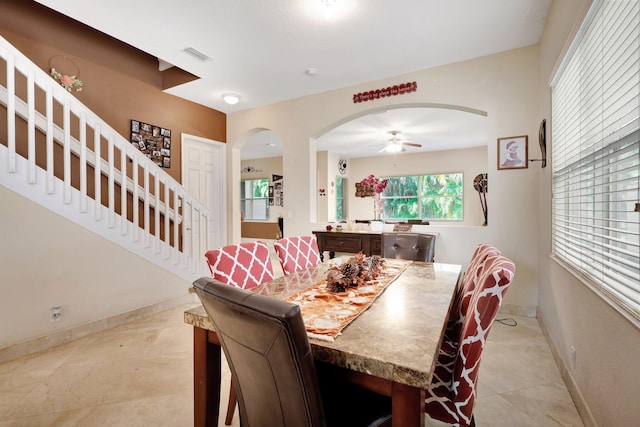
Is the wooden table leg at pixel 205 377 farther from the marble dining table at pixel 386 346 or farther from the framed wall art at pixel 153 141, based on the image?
the framed wall art at pixel 153 141

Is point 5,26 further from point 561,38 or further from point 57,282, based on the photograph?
point 561,38

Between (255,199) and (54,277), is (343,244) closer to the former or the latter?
(54,277)

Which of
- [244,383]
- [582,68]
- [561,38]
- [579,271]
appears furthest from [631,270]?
[561,38]

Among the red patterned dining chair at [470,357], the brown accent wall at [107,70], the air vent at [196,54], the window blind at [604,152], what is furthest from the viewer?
the air vent at [196,54]

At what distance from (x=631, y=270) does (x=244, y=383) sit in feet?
5.13

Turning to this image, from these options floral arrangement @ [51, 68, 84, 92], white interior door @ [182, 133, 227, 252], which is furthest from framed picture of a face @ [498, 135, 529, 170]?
floral arrangement @ [51, 68, 84, 92]

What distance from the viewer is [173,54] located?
10.3ft

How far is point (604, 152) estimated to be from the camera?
1.43m

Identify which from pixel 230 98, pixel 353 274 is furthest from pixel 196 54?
pixel 353 274

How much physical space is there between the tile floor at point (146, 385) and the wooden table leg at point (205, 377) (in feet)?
1.49

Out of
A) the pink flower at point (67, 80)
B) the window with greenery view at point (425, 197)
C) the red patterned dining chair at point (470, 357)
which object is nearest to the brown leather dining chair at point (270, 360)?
the red patterned dining chair at point (470, 357)

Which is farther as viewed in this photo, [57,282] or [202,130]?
[202,130]

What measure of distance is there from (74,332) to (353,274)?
271 centimetres

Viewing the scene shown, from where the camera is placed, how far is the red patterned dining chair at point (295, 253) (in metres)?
2.22
